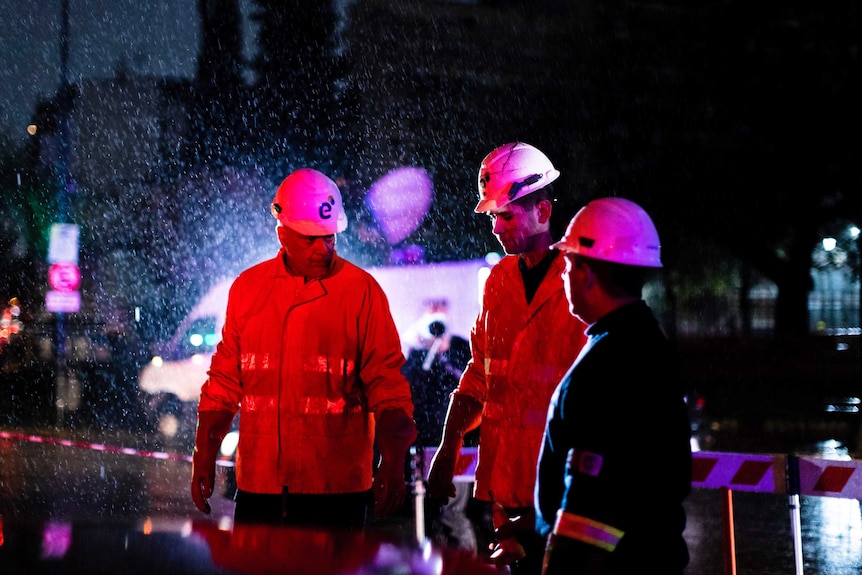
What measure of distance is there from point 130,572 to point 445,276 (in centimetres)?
1552

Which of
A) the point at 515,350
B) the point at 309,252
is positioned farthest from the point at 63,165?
the point at 515,350

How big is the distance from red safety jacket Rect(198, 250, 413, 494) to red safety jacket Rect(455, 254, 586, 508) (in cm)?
54

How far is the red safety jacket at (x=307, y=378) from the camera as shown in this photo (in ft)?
Answer: 15.7

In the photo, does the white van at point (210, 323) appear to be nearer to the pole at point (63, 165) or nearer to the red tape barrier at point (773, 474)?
the pole at point (63, 165)

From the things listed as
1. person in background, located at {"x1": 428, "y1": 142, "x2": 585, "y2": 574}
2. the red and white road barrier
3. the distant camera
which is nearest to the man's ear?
A: person in background, located at {"x1": 428, "y1": 142, "x2": 585, "y2": 574}

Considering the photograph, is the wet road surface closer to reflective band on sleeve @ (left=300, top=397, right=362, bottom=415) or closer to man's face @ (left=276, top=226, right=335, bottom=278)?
reflective band on sleeve @ (left=300, top=397, right=362, bottom=415)

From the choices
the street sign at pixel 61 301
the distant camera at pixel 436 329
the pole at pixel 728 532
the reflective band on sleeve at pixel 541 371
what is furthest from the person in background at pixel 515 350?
the street sign at pixel 61 301

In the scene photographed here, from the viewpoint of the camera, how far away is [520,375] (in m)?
4.32

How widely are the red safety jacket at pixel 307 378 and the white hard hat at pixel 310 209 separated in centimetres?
19

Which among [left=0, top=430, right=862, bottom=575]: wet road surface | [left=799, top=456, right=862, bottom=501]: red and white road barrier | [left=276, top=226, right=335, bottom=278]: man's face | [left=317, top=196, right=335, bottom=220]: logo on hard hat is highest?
[left=317, top=196, right=335, bottom=220]: logo on hard hat

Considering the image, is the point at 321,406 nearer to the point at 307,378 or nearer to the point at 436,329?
the point at 307,378

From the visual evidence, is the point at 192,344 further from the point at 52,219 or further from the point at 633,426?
the point at 52,219

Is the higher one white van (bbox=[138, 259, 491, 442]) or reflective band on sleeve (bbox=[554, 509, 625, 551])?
white van (bbox=[138, 259, 491, 442])

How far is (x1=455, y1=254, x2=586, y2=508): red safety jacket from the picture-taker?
4254 mm
